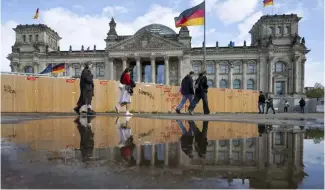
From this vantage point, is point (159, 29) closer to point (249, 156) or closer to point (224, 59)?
point (224, 59)

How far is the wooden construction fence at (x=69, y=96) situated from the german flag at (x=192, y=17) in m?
5.02

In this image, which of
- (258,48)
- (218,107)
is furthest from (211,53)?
(218,107)

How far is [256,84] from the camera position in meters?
63.6

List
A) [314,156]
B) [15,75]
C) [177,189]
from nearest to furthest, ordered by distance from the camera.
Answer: [177,189]
[314,156]
[15,75]

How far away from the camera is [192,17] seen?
20891 millimetres

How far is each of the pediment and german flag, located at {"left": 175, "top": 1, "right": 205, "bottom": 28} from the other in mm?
40748

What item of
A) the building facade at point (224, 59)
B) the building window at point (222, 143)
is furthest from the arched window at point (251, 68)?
the building window at point (222, 143)

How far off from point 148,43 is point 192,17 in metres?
42.4

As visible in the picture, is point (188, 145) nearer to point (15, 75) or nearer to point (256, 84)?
point (15, 75)

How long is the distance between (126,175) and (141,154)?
828 millimetres

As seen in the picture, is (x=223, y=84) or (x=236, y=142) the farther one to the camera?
(x=223, y=84)

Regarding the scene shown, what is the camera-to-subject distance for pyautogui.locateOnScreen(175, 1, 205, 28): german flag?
805 inches

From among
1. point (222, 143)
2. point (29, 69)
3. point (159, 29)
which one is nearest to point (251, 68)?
point (159, 29)

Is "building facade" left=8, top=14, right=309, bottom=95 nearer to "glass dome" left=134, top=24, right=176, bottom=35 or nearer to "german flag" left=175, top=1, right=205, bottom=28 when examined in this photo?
"glass dome" left=134, top=24, right=176, bottom=35
